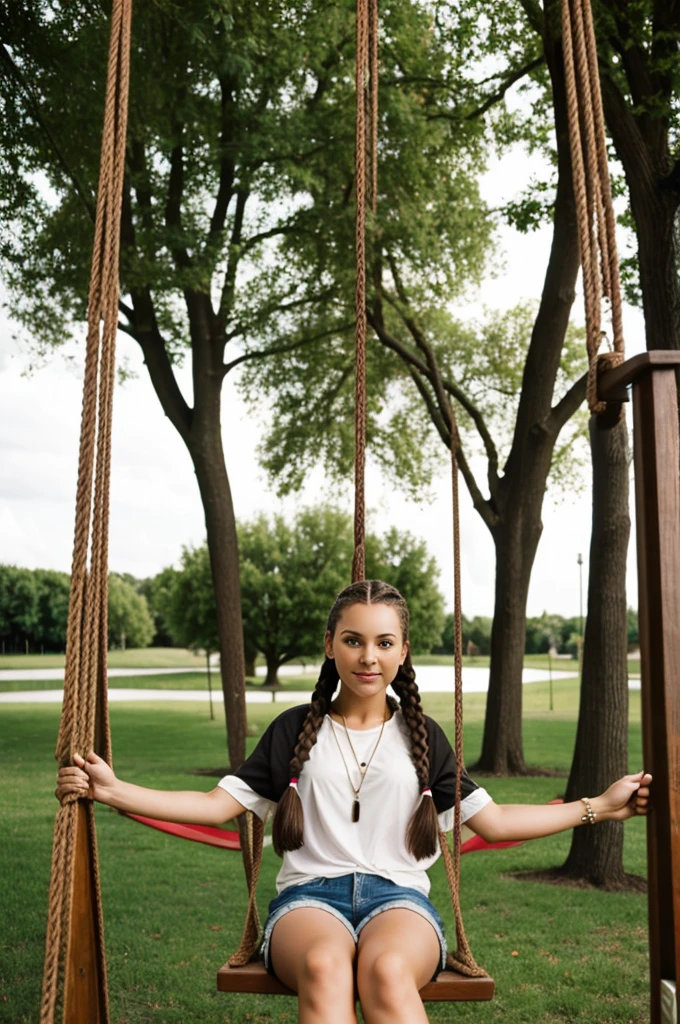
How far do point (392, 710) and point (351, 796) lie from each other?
25 cm

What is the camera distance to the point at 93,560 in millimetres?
2023

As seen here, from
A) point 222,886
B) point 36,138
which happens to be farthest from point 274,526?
point 222,886

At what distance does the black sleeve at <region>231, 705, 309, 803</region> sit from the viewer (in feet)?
7.44

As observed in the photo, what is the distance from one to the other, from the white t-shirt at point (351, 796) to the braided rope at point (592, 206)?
2.82 feet

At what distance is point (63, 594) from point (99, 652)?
400 inches

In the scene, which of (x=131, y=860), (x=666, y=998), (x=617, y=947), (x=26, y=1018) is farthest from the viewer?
(x=131, y=860)

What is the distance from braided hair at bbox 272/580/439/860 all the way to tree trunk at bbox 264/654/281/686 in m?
17.5

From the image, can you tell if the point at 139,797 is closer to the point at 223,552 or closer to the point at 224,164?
the point at 223,552

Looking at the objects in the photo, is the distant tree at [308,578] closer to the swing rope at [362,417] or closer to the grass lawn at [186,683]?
the grass lawn at [186,683]

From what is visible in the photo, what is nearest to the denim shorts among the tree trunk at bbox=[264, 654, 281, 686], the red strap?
the red strap

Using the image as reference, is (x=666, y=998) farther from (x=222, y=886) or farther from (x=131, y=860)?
(x=131, y=860)

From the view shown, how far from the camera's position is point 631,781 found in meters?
2.01

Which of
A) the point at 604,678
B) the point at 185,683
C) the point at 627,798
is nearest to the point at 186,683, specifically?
the point at 185,683

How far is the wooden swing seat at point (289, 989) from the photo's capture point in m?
2.12
